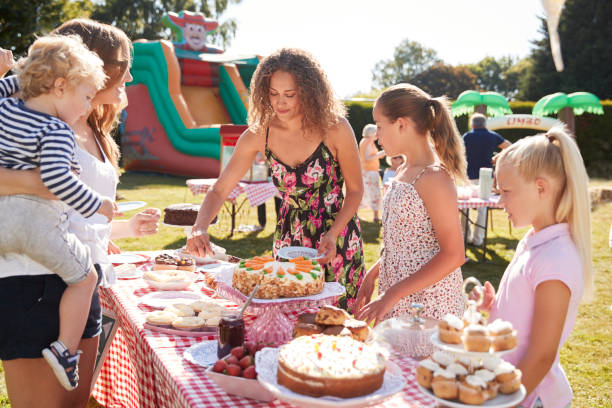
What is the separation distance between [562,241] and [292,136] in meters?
1.64

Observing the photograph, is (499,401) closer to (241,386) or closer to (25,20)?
(241,386)

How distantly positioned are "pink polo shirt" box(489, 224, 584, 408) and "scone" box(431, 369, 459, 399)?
41cm

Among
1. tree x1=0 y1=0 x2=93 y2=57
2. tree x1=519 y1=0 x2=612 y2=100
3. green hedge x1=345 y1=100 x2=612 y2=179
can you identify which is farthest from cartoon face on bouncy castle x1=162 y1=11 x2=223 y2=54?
tree x1=519 y1=0 x2=612 y2=100

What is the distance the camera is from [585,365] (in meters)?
4.63

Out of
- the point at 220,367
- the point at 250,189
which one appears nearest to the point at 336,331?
the point at 220,367

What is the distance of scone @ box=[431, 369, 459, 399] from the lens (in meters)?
1.24

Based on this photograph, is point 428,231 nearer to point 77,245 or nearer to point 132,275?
point 77,245

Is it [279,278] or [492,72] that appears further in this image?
[492,72]

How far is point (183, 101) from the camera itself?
16125 millimetres

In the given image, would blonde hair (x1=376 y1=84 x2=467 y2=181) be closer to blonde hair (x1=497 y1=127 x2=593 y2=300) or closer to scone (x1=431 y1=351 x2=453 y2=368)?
blonde hair (x1=497 y1=127 x2=593 y2=300)

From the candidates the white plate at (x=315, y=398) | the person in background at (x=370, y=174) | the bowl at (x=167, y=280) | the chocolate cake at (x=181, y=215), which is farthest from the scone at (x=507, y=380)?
the person in background at (x=370, y=174)

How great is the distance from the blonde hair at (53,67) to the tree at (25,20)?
64.9 ft

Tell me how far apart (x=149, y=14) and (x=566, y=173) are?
37370 mm

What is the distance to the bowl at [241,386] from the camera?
1610 millimetres
